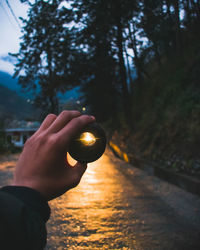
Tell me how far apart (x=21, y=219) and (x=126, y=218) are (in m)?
3.68

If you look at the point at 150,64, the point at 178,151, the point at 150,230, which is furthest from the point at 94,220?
the point at 150,64

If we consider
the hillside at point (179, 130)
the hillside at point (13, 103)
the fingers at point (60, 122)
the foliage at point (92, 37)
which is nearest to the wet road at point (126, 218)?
the hillside at point (179, 130)

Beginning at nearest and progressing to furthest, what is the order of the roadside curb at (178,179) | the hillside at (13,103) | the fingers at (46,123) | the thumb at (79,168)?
the fingers at (46,123), the thumb at (79,168), the roadside curb at (178,179), the hillside at (13,103)

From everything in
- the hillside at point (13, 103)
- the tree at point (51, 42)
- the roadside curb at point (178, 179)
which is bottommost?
the roadside curb at point (178, 179)

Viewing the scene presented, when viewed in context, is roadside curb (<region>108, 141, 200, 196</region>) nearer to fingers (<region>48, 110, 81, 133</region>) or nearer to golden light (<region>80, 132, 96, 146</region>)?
golden light (<region>80, 132, 96, 146</region>)

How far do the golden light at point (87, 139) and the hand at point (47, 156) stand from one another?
0.93 feet

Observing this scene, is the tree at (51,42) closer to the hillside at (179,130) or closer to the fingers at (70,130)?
the hillside at (179,130)

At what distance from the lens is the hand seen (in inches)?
34.9

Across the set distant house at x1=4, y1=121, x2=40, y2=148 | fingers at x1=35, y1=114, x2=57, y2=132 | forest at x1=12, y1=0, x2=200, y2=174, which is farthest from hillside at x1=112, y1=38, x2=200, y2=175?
distant house at x1=4, y1=121, x2=40, y2=148

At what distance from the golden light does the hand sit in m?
0.28

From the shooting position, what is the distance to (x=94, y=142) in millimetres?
1353

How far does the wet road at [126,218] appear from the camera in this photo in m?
3.17

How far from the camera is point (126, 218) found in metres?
4.07

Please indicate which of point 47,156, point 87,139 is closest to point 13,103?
point 87,139
